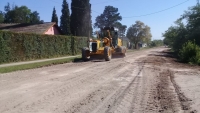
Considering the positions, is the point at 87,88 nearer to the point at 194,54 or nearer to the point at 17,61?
the point at 17,61

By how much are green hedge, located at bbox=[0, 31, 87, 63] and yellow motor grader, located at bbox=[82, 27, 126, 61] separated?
5222 millimetres

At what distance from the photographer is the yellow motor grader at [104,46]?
883 inches

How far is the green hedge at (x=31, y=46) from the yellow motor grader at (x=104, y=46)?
5222mm

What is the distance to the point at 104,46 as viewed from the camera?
80.5 ft

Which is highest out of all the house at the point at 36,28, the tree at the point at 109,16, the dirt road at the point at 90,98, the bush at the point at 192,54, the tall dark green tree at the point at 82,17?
the tree at the point at 109,16

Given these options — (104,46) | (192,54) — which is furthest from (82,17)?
(192,54)

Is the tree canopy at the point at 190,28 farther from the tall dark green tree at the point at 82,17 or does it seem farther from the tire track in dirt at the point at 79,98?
the tire track in dirt at the point at 79,98

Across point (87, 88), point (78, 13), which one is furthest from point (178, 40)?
point (87, 88)

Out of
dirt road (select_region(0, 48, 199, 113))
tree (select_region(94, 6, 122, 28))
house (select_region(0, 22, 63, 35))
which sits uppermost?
tree (select_region(94, 6, 122, 28))

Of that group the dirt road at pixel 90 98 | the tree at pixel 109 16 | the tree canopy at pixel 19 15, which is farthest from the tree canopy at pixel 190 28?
the tree canopy at pixel 19 15

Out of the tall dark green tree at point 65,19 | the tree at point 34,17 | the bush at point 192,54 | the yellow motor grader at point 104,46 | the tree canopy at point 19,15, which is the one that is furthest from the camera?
the tree at point 34,17

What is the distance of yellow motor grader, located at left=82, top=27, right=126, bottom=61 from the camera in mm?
22422

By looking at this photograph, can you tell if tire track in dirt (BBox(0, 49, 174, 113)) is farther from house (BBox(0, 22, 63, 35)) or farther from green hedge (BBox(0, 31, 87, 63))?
house (BBox(0, 22, 63, 35))

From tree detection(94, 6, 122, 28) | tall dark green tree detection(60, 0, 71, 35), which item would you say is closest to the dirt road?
tall dark green tree detection(60, 0, 71, 35)
